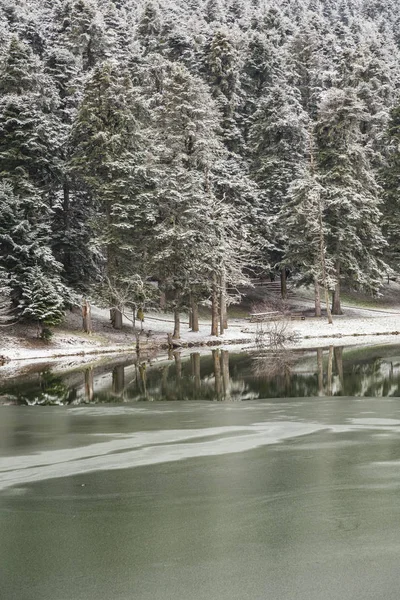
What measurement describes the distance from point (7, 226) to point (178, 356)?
34.3 ft

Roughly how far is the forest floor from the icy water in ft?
54.7

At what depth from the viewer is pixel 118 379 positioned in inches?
812

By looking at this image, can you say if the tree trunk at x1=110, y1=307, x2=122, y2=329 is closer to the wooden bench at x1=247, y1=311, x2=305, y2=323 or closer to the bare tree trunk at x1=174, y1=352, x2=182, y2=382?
the bare tree trunk at x1=174, y1=352, x2=182, y2=382

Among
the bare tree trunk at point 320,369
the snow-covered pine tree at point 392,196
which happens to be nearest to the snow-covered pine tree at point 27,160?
the bare tree trunk at point 320,369

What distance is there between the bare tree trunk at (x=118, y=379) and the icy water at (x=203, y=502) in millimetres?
4521

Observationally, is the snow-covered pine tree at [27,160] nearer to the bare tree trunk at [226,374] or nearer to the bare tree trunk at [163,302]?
the bare tree trunk at [163,302]

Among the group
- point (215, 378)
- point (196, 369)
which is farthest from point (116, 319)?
point (215, 378)

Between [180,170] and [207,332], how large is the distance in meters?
8.96

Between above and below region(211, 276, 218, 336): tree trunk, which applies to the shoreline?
below

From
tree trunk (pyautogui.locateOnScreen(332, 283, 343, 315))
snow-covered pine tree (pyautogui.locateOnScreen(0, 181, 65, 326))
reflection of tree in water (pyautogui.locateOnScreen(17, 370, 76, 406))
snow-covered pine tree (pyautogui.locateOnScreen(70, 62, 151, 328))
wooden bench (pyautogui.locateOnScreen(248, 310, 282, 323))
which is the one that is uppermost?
snow-covered pine tree (pyautogui.locateOnScreen(70, 62, 151, 328))

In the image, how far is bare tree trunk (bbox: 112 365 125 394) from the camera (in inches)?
714

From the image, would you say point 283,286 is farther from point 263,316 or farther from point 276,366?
point 276,366

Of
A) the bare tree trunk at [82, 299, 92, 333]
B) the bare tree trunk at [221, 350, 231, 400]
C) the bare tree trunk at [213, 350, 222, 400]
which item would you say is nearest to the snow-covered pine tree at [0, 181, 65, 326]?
the bare tree trunk at [82, 299, 92, 333]

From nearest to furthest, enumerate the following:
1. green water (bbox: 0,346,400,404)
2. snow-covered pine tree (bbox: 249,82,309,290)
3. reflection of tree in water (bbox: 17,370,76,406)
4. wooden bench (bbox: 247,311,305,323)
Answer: reflection of tree in water (bbox: 17,370,76,406)
green water (bbox: 0,346,400,404)
wooden bench (bbox: 247,311,305,323)
snow-covered pine tree (bbox: 249,82,309,290)
